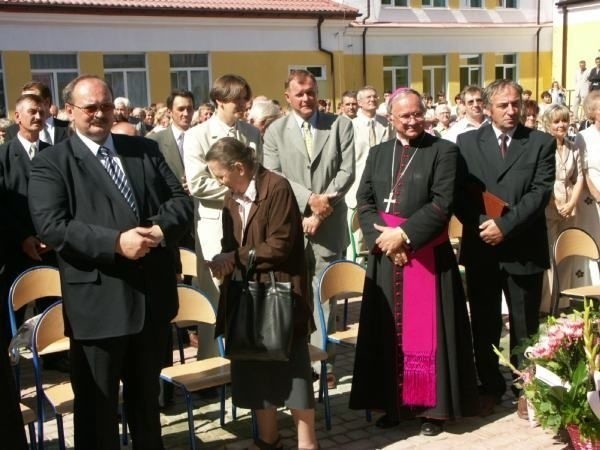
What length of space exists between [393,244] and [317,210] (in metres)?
0.88

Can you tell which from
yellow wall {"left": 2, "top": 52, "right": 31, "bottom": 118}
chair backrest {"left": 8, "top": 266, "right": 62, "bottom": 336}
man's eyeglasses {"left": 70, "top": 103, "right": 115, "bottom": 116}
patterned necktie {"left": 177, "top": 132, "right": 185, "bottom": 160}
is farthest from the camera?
yellow wall {"left": 2, "top": 52, "right": 31, "bottom": 118}

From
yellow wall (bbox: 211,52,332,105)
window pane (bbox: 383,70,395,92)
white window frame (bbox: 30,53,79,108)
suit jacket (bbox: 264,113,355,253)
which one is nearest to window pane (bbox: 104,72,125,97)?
white window frame (bbox: 30,53,79,108)

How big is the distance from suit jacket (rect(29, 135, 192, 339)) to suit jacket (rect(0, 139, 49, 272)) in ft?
7.82

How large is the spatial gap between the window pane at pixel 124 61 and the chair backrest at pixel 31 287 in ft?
56.7

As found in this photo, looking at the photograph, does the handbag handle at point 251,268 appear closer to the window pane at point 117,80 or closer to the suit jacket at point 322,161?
the suit jacket at point 322,161

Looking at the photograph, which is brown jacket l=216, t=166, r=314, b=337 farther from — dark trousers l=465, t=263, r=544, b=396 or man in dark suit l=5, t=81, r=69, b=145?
man in dark suit l=5, t=81, r=69, b=145

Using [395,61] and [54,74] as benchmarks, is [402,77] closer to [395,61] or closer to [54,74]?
[395,61]

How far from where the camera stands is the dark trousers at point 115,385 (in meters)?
3.84

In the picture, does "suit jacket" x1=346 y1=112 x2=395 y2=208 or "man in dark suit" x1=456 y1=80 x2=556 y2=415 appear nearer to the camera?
"man in dark suit" x1=456 y1=80 x2=556 y2=415

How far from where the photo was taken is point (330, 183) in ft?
18.5

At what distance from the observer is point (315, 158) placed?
560cm

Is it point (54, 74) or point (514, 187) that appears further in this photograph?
point (54, 74)

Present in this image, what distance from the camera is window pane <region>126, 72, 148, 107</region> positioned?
72.9 ft

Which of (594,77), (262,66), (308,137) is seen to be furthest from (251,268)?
(594,77)
